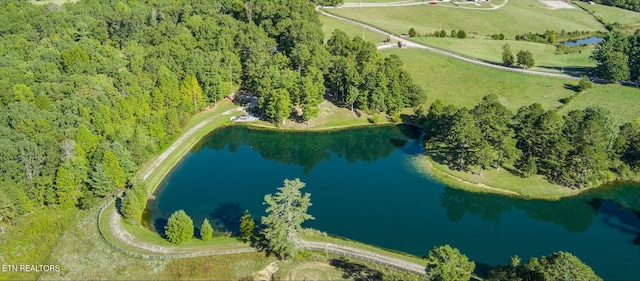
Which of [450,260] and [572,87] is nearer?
[450,260]

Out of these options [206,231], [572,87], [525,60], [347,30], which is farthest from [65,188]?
[572,87]

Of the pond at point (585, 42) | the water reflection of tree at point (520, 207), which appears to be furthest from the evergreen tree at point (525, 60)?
the water reflection of tree at point (520, 207)

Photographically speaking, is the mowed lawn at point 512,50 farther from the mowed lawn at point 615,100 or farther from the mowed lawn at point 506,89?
the mowed lawn at point 615,100

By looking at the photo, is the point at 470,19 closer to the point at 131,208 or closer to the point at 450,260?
the point at 450,260

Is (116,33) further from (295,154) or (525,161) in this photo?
(525,161)

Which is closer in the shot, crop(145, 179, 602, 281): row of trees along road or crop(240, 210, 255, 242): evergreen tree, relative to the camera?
crop(145, 179, 602, 281): row of trees along road

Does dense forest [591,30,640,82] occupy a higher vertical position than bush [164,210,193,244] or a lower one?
higher

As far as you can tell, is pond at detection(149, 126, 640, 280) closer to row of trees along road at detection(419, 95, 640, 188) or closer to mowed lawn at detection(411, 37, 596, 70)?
row of trees along road at detection(419, 95, 640, 188)

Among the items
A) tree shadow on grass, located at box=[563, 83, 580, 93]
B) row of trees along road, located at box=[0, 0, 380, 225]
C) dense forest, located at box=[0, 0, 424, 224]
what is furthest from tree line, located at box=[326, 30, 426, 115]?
tree shadow on grass, located at box=[563, 83, 580, 93]
